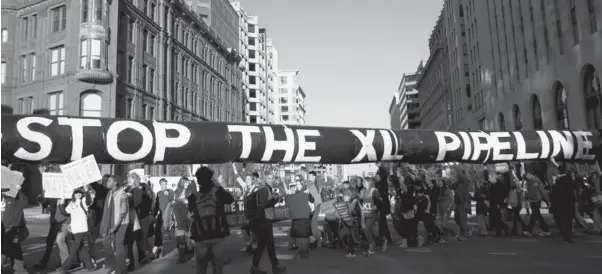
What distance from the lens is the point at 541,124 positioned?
3328 cm

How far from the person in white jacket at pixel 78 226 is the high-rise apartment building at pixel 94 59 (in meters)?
26.6

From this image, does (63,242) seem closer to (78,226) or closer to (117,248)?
(78,226)

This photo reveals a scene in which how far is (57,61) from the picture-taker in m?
35.8

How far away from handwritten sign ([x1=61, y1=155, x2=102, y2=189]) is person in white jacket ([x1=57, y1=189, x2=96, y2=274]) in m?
1.50

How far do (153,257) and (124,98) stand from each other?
1152 inches

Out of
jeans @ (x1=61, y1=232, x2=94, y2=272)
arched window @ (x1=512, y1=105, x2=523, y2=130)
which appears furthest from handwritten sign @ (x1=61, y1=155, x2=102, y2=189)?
arched window @ (x1=512, y1=105, x2=523, y2=130)

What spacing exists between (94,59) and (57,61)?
13.0 feet

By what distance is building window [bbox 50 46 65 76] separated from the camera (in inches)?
1398

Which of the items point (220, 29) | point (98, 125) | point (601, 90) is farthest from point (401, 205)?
point (220, 29)

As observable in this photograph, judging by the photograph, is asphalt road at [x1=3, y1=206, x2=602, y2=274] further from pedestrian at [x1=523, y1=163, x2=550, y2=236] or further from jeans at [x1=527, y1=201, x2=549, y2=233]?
pedestrian at [x1=523, y1=163, x2=550, y2=236]

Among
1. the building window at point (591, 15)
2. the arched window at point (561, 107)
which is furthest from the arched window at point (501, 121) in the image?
the building window at point (591, 15)

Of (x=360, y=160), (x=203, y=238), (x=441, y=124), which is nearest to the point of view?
(x=203, y=238)

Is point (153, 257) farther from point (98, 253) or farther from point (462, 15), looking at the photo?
point (462, 15)

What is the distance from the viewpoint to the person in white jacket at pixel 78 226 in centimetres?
899
